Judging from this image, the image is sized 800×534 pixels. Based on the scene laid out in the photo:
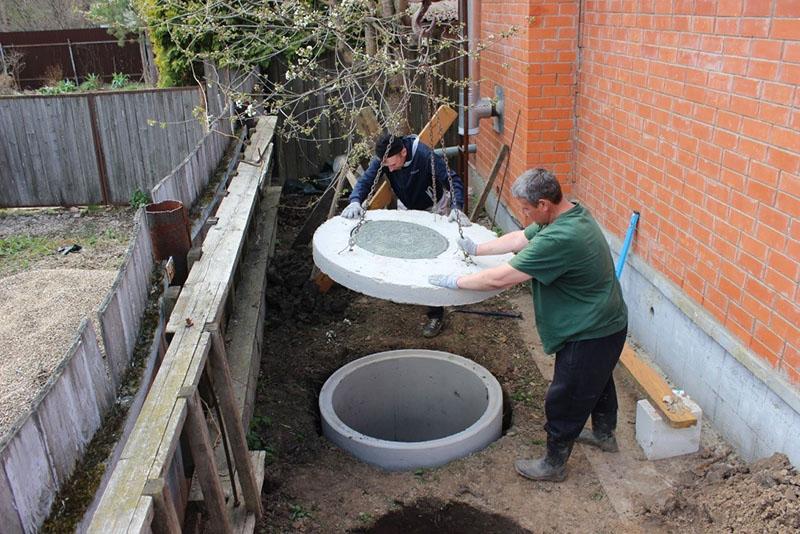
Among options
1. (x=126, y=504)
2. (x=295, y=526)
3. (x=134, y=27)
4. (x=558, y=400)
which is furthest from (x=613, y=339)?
(x=134, y=27)

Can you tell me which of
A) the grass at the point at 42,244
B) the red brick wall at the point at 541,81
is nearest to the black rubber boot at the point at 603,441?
the red brick wall at the point at 541,81

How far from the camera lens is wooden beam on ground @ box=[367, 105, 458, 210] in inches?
265

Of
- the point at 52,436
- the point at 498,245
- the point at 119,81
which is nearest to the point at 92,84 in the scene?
the point at 119,81

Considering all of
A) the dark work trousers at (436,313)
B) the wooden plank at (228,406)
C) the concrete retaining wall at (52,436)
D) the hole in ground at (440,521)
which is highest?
the concrete retaining wall at (52,436)

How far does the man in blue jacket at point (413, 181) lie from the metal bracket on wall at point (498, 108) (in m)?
1.97

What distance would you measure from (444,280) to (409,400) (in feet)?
6.43

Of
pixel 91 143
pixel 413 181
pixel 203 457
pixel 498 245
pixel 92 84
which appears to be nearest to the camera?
pixel 203 457

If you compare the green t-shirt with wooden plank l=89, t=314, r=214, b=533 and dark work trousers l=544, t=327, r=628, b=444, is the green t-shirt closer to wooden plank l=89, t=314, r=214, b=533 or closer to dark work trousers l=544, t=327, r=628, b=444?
dark work trousers l=544, t=327, r=628, b=444

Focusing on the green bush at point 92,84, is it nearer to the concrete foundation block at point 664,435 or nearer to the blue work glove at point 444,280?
the blue work glove at point 444,280

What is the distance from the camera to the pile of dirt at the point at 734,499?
3.38 meters

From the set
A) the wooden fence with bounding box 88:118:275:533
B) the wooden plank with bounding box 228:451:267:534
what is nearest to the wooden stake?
the wooden fence with bounding box 88:118:275:533

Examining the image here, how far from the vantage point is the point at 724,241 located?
4.16 metres

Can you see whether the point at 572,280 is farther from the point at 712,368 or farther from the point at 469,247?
the point at 712,368

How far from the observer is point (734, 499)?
142 inches
